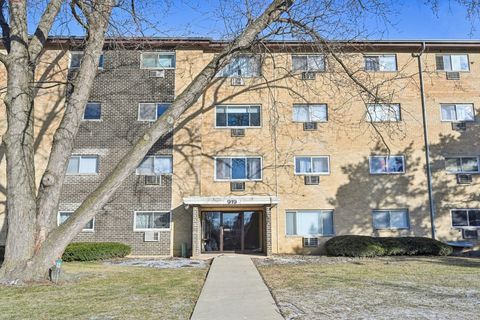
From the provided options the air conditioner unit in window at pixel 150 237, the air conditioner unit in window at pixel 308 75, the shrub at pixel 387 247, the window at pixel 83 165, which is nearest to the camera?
the shrub at pixel 387 247

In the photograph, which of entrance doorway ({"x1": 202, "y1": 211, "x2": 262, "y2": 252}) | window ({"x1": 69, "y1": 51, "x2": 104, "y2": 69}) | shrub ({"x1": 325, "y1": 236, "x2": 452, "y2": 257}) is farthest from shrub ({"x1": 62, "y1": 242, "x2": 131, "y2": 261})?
shrub ({"x1": 325, "y1": 236, "x2": 452, "y2": 257})

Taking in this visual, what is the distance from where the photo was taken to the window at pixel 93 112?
1909 cm

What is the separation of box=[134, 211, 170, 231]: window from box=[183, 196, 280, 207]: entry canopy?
1.47 meters

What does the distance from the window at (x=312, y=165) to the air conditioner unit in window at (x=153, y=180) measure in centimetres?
636

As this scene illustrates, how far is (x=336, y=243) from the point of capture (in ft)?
57.3

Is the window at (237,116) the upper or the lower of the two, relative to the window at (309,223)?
upper

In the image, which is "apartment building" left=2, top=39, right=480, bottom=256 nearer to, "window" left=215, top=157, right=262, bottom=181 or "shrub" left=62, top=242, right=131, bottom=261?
"window" left=215, top=157, right=262, bottom=181

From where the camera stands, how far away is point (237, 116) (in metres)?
19.7

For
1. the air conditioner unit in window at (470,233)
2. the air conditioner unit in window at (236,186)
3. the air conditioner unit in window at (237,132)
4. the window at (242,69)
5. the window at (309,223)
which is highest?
the window at (242,69)

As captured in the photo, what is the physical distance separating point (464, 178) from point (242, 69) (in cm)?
1177

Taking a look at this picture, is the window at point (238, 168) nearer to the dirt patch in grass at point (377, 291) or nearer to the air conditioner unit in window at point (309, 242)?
the air conditioner unit in window at point (309, 242)

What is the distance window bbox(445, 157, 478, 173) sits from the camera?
1936 cm

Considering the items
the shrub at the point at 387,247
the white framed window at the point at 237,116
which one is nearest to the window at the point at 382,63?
the white framed window at the point at 237,116

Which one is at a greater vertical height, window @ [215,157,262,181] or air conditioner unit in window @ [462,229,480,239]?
window @ [215,157,262,181]
